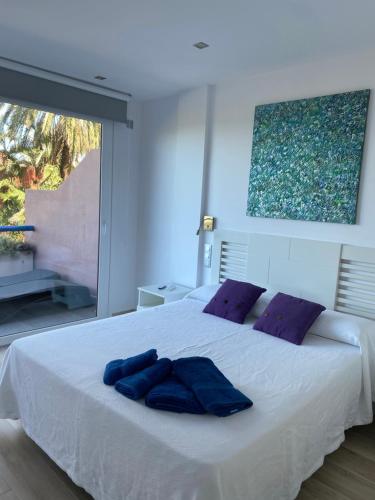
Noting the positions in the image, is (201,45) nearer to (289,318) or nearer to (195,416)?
(289,318)

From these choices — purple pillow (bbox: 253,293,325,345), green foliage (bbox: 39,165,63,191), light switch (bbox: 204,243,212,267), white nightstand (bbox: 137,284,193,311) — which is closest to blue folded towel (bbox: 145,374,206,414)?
purple pillow (bbox: 253,293,325,345)

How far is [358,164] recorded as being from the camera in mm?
2760

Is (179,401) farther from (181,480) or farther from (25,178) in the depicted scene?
(25,178)

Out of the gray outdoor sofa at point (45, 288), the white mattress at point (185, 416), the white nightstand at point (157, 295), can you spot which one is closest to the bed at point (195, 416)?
the white mattress at point (185, 416)

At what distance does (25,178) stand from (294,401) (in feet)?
9.84

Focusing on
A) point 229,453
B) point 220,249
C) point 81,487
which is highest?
point 220,249

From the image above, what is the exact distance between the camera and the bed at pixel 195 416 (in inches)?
55.7

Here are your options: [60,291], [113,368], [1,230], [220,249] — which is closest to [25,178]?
[1,230]

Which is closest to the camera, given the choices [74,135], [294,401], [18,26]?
[294,401]

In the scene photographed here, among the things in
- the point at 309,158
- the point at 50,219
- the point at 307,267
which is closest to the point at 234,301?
the point at 307,267

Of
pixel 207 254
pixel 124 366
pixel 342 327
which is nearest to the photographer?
pixel 124 366

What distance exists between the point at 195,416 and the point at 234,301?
144 centimetres

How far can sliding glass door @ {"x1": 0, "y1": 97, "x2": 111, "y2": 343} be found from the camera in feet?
11.4

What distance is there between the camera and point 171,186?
414cm
